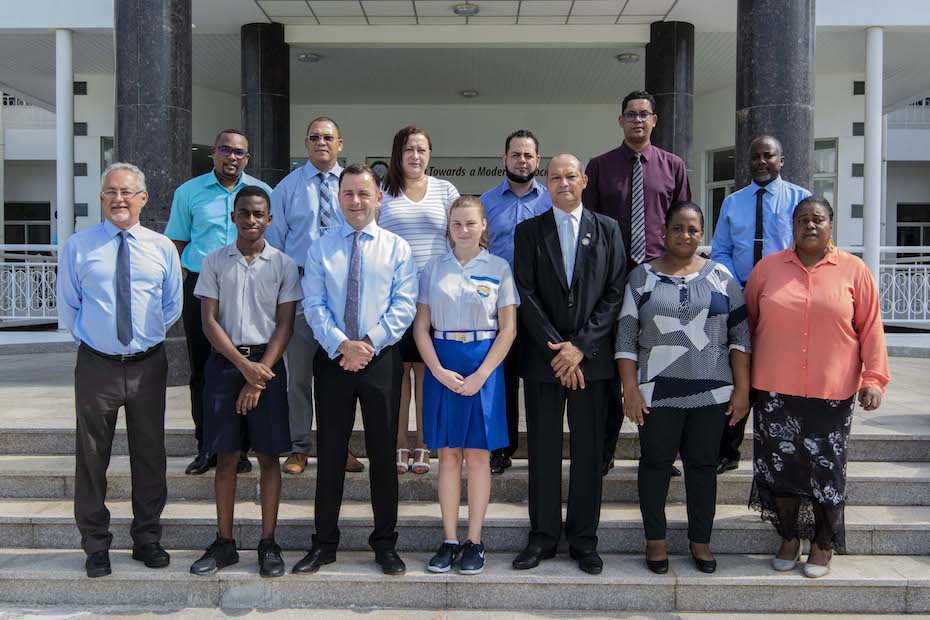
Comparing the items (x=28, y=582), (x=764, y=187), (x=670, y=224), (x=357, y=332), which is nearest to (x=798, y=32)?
(x=764, y=187)

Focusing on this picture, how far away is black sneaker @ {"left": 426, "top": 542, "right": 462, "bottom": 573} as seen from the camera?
3.51 m

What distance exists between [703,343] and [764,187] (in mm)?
1178

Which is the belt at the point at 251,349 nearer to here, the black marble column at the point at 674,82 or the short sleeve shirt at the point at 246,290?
the short sleeve shirt at the point at 246,290

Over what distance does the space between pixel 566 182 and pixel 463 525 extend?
1.81m

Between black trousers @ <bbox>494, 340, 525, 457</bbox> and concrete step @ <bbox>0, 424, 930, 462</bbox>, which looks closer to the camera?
black trousers @ <bbox>494, 340, 525, 457</bbox>

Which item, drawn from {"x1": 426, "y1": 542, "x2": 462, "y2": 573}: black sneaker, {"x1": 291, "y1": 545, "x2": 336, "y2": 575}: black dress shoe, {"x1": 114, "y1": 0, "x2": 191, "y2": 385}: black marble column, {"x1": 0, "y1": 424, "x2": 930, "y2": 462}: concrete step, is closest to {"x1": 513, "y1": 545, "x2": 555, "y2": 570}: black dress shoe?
{"x1": 426, "y1": 542, "x2": 462, "y2": 573}: black sneaker

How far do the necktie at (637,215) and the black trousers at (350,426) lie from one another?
54.9 inches

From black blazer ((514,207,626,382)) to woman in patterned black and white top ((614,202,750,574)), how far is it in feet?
0.30

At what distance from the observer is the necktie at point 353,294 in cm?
344

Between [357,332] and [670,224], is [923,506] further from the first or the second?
[357,332]

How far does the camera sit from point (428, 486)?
13.7 feet

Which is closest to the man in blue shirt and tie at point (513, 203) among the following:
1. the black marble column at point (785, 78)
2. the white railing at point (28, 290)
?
the black marble column at point (785, 78)

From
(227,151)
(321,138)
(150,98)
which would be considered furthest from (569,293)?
(150,98)

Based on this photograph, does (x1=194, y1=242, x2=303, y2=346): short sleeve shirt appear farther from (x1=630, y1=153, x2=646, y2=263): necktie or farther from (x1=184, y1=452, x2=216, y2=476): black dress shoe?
(x1=630, y1=153, x2=646, y2=263): necktie
